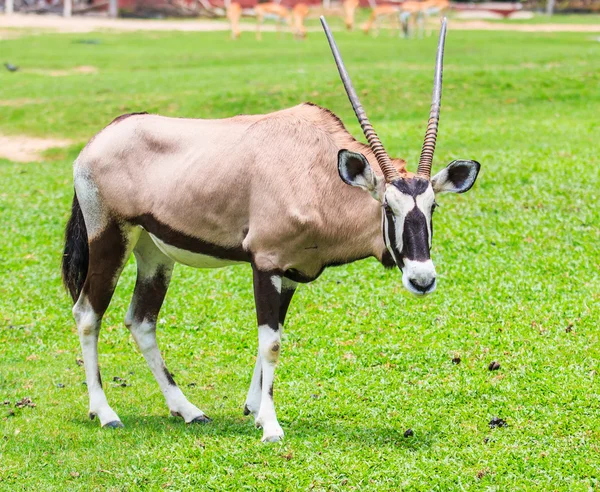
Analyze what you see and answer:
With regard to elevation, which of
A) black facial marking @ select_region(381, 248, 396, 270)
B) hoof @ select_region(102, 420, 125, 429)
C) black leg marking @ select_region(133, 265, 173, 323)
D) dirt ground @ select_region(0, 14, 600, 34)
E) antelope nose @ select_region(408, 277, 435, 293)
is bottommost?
dirt ground @ select_region(0, 14, 600, 34)

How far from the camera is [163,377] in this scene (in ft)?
25.6

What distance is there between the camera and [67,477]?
264 inches

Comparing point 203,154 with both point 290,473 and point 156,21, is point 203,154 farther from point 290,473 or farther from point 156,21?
point 156,21

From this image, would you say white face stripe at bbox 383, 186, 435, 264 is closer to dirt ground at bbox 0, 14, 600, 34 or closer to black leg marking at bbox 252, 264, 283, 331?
black leg marking at bbox 252, 264, 283, 331

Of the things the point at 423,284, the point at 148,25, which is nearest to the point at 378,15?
the point at 148,25

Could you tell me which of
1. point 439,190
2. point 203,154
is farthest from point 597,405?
point 203,154

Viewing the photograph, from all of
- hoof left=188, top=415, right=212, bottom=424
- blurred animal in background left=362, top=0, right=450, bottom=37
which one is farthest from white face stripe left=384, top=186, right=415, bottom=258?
blurred animal in background left=362, top=0, right=450, bottom=37

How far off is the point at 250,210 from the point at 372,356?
2.54m

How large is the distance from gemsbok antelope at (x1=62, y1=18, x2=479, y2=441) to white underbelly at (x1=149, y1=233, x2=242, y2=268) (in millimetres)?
13

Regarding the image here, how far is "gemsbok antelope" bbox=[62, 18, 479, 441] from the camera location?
6598 mm

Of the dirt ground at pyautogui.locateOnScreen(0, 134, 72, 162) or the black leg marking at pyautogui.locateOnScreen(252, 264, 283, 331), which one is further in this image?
the dirt ground at pyautogui.locateOnScreen(0, 134, 72, 162)

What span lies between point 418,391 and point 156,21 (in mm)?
43679

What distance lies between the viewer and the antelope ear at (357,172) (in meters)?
6.42

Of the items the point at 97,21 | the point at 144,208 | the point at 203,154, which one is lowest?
the point at 97,21
